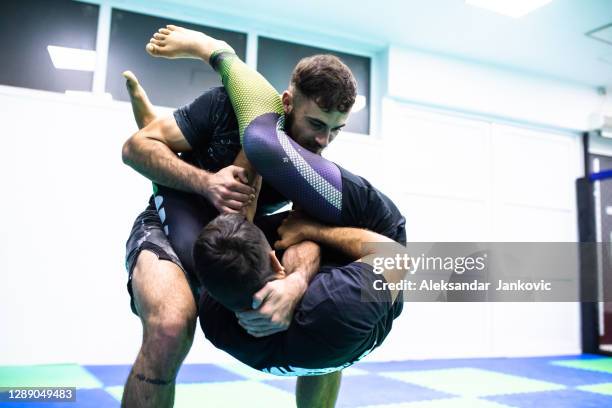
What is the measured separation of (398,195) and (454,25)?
2024 millimetres

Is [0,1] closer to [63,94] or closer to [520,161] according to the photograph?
[63,94]

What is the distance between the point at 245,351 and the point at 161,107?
418 centimetres

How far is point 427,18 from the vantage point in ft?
19.2

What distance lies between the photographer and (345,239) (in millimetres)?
1892

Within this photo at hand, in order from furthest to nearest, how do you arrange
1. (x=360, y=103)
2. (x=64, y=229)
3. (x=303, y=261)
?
1. (x=360, y=103)
2. (x=64, y=229)
3. (x=303, y=261)

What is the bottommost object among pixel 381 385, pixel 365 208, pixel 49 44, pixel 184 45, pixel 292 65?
pixel 381 385

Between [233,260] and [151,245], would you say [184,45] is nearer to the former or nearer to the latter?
[151,245]

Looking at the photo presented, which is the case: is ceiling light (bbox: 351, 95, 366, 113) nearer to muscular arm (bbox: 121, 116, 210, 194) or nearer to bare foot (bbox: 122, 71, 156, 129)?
bare foot (bbox: 122, 71, 156, 129)

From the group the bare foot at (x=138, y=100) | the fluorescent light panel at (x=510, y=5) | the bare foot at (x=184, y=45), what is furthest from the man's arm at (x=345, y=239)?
the fluorescent light panel at (x=510, y=5)

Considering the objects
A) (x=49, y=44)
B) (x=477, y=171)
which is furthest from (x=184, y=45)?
(x=477, y=171)

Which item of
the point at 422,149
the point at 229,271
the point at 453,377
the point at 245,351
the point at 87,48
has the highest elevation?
the point at 87,48

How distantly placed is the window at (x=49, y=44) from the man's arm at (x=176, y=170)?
3.72 meters

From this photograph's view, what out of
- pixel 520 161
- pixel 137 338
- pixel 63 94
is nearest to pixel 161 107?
pixel 63 94

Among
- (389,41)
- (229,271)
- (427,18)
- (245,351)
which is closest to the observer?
(229,271)
